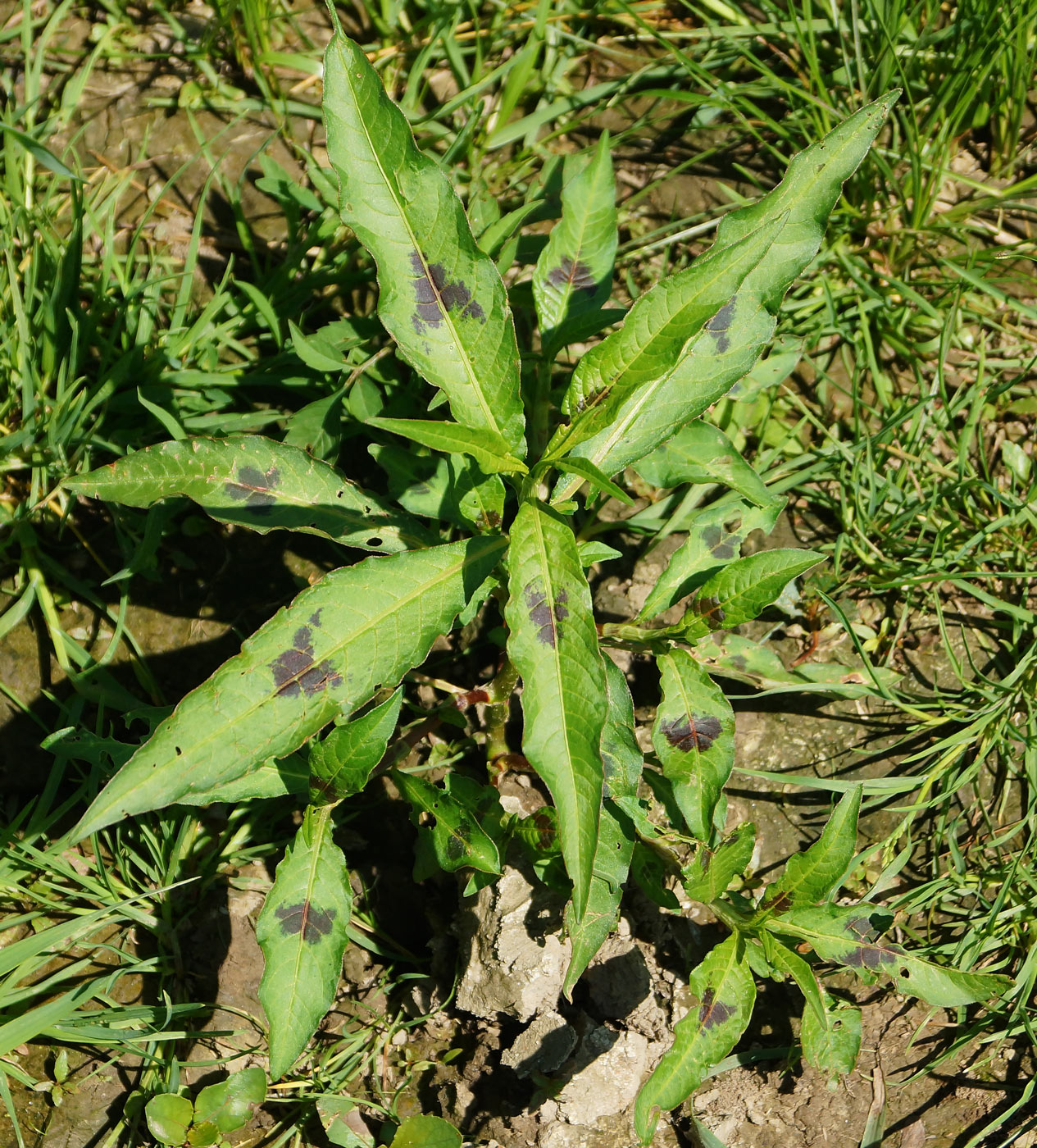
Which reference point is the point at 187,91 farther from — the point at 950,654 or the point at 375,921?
the point at 950,654

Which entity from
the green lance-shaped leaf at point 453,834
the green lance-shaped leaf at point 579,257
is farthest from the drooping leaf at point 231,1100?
the green lance-shaped leaf at point 579,257

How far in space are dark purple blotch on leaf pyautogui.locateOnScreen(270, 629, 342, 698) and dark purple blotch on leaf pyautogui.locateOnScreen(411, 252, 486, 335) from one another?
78cm

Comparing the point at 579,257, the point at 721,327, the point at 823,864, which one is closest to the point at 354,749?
the point at 823,864

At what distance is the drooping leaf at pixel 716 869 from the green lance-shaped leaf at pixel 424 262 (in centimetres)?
119

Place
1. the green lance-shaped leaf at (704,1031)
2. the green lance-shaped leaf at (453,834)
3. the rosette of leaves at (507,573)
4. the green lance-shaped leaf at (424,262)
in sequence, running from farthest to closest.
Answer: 1. the green lance-shaped leaf at (453,834)
2. the green lance-shaped leaf at (704,1031)
3. the green lance-shaped leaf at (424,262)
4. the rosette of leaves at (507,573)

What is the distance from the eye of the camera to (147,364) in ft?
10.9

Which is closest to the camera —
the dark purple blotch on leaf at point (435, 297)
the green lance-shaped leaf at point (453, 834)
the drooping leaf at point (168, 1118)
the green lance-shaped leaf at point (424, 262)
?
the green lance-shaped leaf at point (424, 262)

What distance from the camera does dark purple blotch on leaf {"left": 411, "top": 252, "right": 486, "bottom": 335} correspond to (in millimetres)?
2357

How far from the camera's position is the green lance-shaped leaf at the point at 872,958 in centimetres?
267

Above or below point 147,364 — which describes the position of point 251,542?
below

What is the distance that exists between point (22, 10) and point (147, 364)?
1.63 meters

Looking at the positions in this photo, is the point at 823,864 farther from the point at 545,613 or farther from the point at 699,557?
the point at 545,613

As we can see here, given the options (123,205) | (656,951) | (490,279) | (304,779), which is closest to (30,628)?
(304,779)

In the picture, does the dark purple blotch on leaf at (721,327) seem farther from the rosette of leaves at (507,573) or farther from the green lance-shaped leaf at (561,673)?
the green lance-shaped leaf at (561,673)
